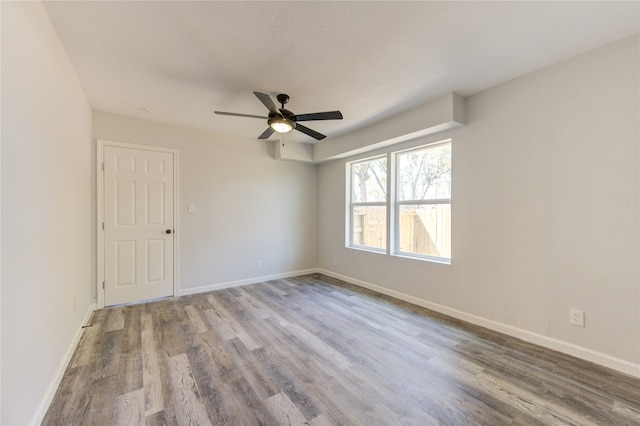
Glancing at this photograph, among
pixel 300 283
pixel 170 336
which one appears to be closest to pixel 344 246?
pixel 300 283

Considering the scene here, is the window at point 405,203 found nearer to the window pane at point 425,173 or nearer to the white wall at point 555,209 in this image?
the window pane at point 425,173

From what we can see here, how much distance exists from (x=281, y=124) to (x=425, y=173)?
6.61ft

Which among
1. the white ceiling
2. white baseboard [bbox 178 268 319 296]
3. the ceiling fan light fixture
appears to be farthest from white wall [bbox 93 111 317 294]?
the ceiling fan light fixture

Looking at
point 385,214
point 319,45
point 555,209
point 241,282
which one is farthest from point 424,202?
point 241,282

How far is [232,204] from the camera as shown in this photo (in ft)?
14.4

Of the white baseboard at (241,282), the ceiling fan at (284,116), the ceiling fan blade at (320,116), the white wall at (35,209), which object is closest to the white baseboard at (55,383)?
the white wall at (35,209)

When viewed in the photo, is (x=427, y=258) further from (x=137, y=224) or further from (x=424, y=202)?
(x=137, y=224)

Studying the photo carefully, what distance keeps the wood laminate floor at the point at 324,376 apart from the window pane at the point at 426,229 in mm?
838

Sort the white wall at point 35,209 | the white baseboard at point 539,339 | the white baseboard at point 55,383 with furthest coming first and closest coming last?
the white baseboard at point 539,339 < the white baseboard at point 55,383 < the white wall at point 35,209

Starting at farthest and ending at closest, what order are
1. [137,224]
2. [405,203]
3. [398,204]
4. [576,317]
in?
[398,204]
[405,203]
[137,224]
[576,317]

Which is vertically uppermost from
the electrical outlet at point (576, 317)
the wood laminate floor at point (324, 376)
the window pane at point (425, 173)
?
the window pane at point (425, 173)

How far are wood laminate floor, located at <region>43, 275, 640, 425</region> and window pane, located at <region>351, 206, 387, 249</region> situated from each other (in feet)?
4.55

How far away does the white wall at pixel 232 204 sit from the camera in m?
3.92

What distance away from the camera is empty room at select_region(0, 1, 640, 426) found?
64.8 inches
